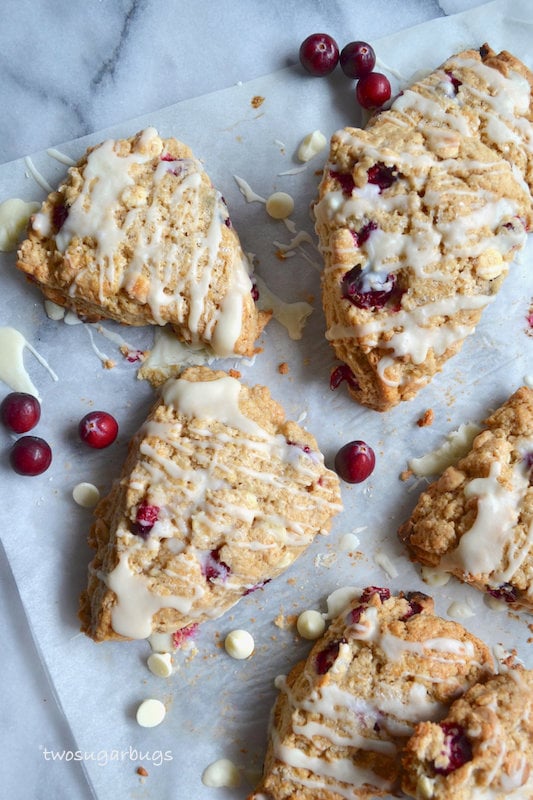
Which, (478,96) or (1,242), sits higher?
(1,242)

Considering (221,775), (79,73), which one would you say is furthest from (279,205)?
(221,775)

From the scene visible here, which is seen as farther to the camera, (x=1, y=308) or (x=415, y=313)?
(x=1, y=308)

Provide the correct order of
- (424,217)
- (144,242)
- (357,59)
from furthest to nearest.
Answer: (357,59)
(144,242)
(424,217)

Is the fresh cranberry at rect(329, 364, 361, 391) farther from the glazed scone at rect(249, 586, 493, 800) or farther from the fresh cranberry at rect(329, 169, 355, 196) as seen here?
the glazed scone at rect(249, 586, 493, 800)

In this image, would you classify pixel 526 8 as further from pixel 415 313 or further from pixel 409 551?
pixel 409 551

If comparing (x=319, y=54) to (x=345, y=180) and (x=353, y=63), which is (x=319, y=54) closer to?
(x=353, y=63)

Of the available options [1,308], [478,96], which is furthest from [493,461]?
[1,308]

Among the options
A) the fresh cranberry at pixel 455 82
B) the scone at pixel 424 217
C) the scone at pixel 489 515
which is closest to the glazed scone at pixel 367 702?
the scone at pixel 489 515
